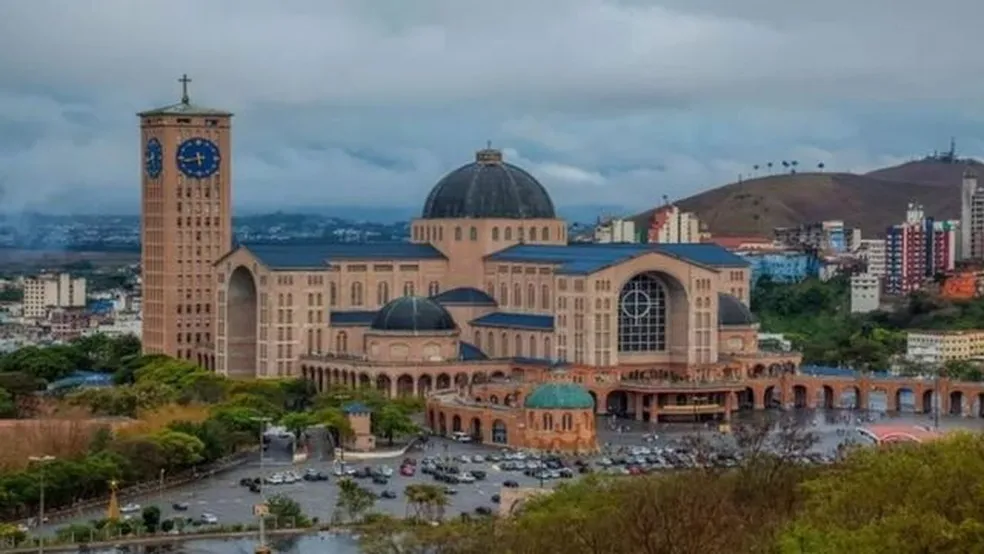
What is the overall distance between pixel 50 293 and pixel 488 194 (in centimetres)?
5583

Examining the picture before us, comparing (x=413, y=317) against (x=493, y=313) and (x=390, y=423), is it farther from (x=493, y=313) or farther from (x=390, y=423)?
(x=390, y=423)

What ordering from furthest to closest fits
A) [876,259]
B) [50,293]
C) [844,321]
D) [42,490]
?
[876,259], [50,293], [844,321], [42,490]

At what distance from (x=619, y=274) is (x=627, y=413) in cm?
512

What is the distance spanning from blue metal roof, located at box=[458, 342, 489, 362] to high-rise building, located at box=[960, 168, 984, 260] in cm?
7142

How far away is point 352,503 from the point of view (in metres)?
53.7

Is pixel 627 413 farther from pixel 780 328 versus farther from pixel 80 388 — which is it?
pixel 780 328

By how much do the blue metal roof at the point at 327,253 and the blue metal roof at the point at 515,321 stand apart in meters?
4.02

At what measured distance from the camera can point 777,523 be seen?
126 ft

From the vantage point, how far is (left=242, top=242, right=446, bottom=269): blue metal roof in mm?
86188

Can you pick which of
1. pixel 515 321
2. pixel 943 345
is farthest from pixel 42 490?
pixel 943 345

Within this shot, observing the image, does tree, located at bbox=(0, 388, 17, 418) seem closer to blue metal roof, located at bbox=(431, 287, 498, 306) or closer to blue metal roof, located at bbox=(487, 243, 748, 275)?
blue metal roof, located at bbox=(431, 287, 498, 306)

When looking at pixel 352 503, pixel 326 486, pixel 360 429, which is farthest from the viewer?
pixel 360 429

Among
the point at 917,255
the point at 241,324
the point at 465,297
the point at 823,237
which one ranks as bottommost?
the point at 241,324

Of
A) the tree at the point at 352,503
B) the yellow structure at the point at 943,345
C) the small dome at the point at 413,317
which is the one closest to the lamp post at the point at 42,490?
the tree at the point at 352,503
